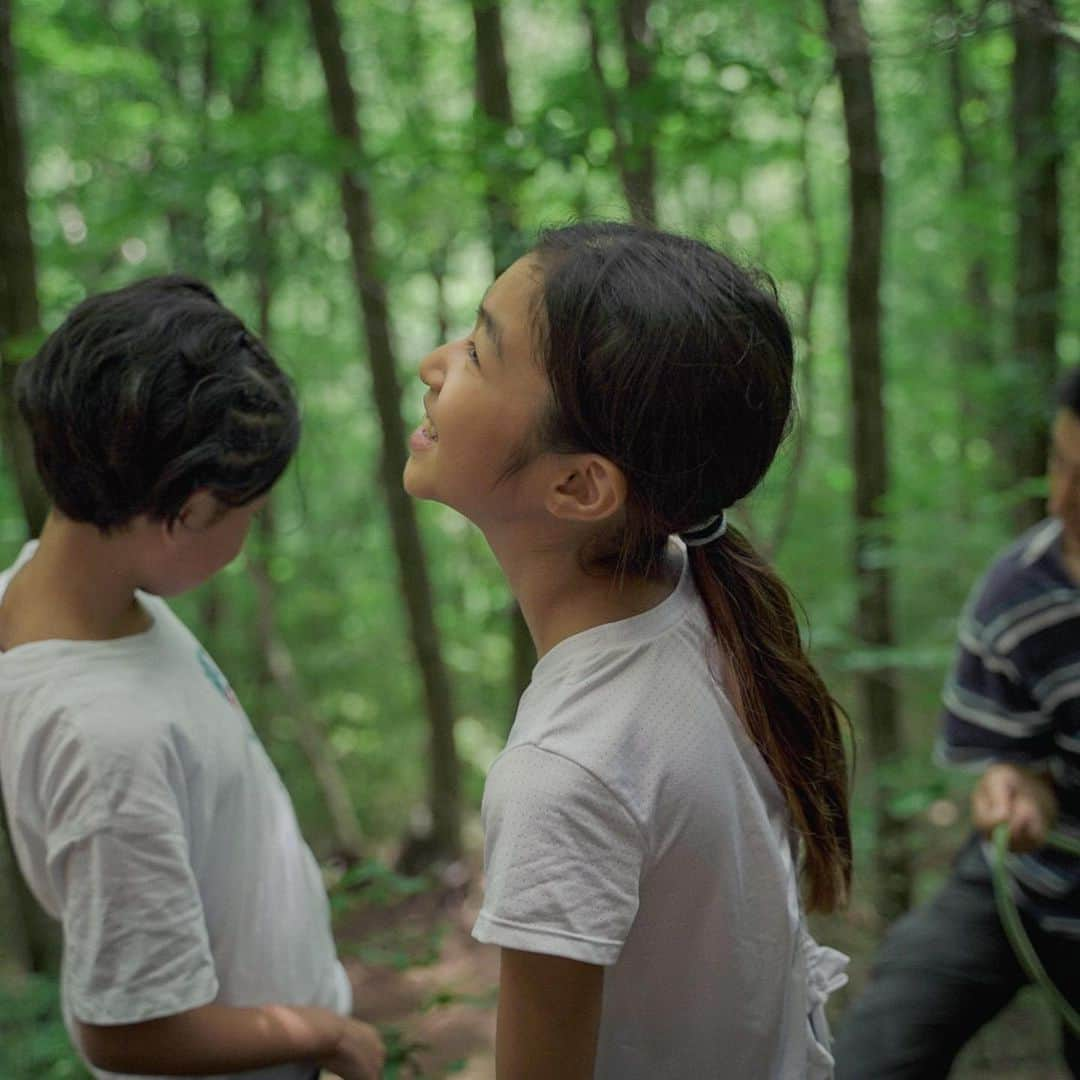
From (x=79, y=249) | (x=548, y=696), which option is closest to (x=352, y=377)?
(x=79, y=249)

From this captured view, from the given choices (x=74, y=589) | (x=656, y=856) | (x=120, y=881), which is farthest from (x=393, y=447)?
(x=656, y=856)

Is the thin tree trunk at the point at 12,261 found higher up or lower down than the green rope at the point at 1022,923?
higher up

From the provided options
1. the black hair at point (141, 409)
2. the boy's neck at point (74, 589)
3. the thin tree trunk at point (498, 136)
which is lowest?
the boy's neck at point (74, 589)

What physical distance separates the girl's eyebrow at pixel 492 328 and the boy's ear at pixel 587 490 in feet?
0.49

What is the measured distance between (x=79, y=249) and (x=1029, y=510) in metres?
4.84

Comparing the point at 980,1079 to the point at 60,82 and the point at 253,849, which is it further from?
the point at 60,82

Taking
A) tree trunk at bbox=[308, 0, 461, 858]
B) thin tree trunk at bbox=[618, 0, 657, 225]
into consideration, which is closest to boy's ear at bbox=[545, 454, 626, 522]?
thin tree trunk at bbox=[618, 0, 657, 225]

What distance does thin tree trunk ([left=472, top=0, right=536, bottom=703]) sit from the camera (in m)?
3.72

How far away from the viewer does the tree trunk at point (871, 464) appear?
3.67 meters

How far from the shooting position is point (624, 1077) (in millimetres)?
1189

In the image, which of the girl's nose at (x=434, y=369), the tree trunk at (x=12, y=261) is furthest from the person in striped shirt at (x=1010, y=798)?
the tree trunk at (x=12, y=261)

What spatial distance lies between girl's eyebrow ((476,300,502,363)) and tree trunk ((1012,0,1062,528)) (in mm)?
3806

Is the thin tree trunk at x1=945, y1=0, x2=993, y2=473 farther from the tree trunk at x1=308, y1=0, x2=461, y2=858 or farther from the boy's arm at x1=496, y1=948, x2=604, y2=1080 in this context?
the boy's arm at x1=496, y1=948, x2=604, y2=1080

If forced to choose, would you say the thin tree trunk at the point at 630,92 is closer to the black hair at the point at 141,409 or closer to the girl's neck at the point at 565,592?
the black hair at the point at 141,409
